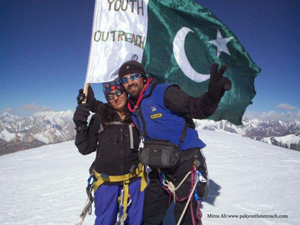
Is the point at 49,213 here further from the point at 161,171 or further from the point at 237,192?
the point at 237,192

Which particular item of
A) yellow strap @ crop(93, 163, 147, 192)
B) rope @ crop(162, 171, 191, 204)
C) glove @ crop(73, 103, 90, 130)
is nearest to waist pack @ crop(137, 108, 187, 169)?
rope @ crop(162, 171, 191, 204)

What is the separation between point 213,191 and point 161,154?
3.60m

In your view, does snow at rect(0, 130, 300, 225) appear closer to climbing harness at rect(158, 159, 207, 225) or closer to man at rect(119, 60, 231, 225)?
man at rect(119, 60, 231, 225)

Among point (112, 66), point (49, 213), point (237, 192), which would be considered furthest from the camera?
point (237, 192)

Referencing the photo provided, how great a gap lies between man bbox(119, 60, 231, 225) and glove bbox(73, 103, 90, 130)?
71 cm

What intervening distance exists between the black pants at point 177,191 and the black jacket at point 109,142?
57 cm

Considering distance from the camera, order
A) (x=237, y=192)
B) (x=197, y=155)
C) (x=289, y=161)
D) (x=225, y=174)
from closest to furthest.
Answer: (x=197, y=155)
(x=237, y=192)
(x=225, y=174)
(x=289, y=161)

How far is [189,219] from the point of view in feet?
8.97

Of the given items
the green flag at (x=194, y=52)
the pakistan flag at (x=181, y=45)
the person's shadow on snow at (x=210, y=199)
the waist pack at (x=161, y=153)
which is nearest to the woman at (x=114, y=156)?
the waist pack at (x=161, y=153)

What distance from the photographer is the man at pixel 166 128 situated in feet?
8.76

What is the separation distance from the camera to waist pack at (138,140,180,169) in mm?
2650

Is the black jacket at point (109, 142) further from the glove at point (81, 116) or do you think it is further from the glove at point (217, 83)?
the glove at point (217, 83)

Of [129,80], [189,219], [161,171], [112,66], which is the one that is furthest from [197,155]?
[112,66]

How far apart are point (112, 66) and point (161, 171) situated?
2210mm
